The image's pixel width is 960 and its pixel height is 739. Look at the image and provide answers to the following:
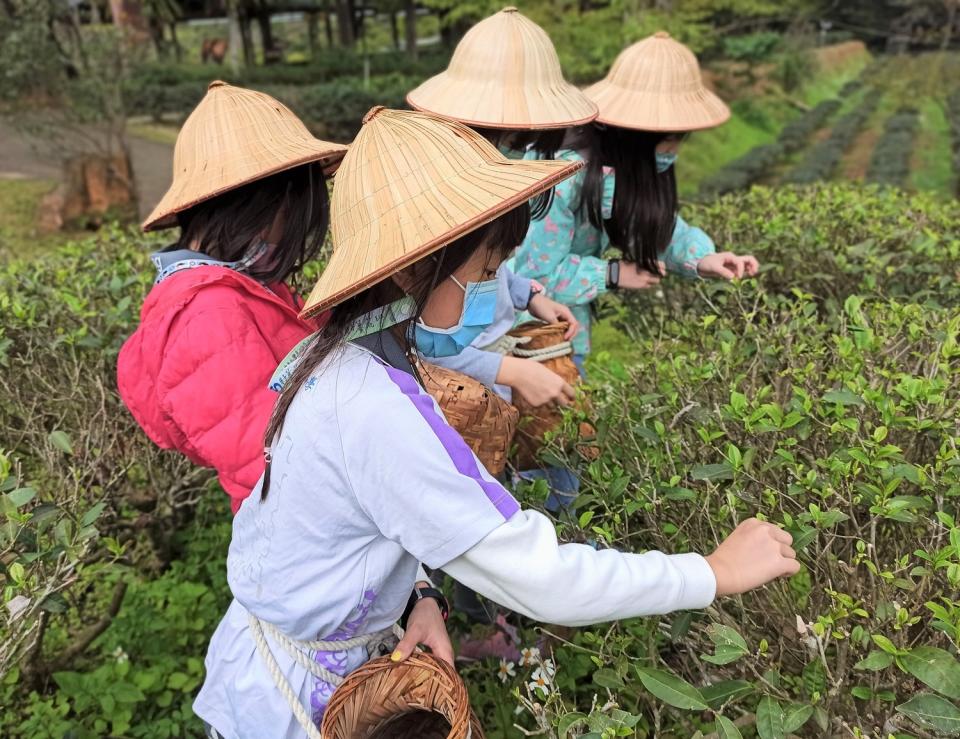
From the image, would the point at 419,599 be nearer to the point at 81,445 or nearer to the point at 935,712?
the point at 935,712

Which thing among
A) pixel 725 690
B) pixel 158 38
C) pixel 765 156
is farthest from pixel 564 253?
pixel 158 38

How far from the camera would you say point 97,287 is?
270 centimetres

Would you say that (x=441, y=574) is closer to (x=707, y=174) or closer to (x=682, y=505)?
(x=682, y=505)

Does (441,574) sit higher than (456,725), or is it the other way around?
(456,725)

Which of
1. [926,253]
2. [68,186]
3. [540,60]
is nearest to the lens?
[540,60]

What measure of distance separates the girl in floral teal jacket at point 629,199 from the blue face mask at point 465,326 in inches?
40.9

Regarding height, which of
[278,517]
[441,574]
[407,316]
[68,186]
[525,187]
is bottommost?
[68,186]

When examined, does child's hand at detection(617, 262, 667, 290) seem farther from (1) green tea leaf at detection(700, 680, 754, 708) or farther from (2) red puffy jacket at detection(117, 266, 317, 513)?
(1) green tea leaf at detection(700, 680, 754, 708)

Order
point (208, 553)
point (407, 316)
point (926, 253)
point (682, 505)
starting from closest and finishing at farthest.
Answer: point (407, 316)
point (682, 505)
point (926, 253)
point (208, 553)

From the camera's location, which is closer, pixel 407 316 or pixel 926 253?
pixel 407 316

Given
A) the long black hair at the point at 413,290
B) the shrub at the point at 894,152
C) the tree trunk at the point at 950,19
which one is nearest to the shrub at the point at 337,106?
the shrub at the point at 894,152

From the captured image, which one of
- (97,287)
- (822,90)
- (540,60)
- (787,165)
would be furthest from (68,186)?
(822,90)

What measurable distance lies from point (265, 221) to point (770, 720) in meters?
1.43

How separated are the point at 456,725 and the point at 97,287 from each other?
216 centimetres
